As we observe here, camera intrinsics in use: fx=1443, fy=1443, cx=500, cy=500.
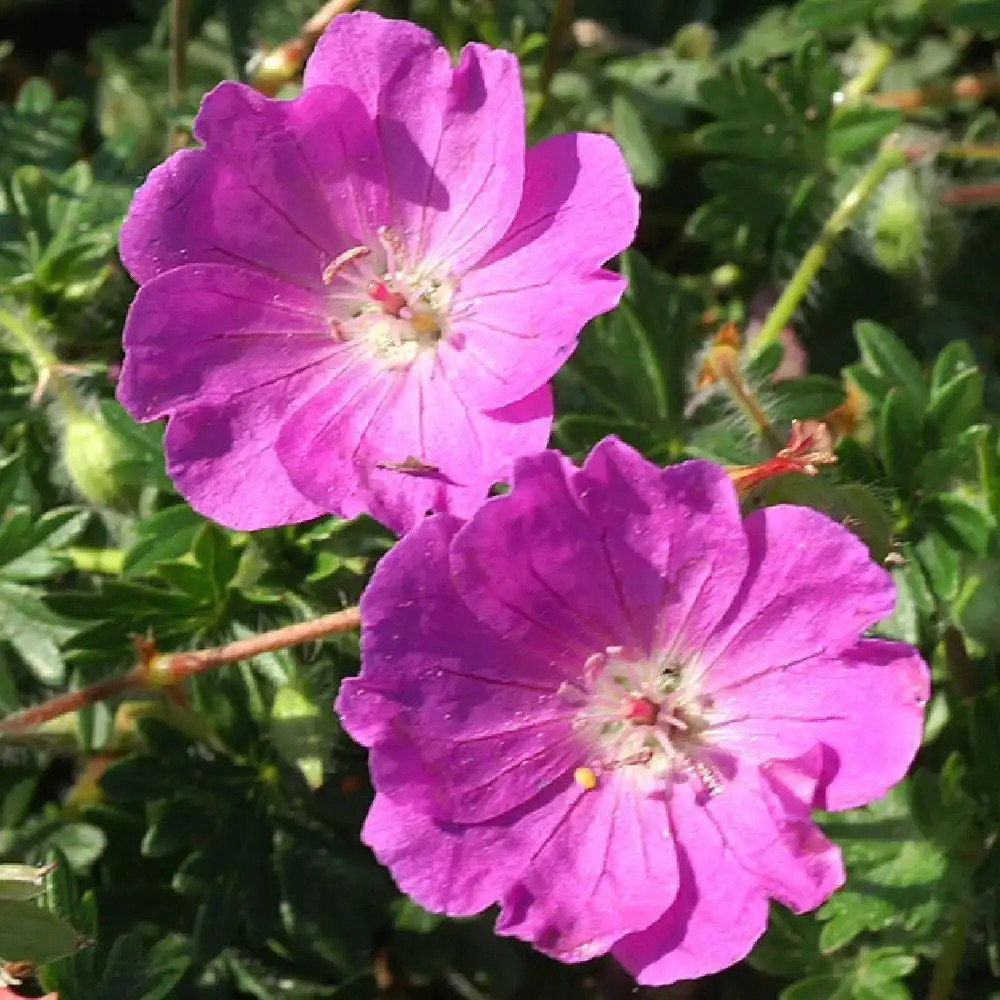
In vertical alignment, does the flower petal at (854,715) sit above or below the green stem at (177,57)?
below

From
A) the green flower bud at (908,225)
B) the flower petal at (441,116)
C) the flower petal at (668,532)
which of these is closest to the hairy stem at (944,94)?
the green flower bud at (908,225)

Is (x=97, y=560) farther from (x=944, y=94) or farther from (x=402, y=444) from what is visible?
(x=944, y=94)

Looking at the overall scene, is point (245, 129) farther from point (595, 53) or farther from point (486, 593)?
point (595, 53)

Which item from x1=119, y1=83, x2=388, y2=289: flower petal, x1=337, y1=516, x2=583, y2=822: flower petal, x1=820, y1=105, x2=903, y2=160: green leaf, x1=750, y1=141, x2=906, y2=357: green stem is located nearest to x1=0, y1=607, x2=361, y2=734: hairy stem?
x1=337, y1=516, x2=583, y2=822: flower petal

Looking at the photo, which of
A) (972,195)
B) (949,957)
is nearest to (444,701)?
(949,957)

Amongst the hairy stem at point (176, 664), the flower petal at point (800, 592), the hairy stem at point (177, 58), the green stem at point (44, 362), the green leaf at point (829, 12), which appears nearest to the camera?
the flower petal at point (800, 592)

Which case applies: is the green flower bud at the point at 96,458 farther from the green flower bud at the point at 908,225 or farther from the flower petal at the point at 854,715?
the green flower bud at the point at 908,225
